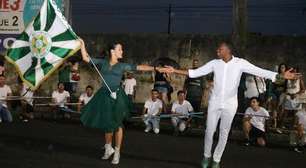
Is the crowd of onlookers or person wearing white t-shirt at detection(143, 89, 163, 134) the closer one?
the crowd of onlookers

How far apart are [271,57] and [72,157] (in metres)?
9.41

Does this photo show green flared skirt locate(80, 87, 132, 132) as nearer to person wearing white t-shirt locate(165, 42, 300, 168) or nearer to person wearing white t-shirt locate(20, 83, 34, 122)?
person wearing white t-shirt locate(165, 42, 300, 168)

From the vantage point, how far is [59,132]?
13.3m

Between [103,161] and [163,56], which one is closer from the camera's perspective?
[103,161]

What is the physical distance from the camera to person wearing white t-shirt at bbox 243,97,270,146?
491 inches

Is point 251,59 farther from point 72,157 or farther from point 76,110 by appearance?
point 72,157

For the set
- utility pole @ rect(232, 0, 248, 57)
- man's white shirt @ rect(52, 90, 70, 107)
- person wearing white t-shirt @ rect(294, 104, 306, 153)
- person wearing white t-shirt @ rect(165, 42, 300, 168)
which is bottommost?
person wearing white t-shirt @ rect(294, 104, 306, 153)

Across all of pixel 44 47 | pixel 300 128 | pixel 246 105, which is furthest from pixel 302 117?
pixel 44 47

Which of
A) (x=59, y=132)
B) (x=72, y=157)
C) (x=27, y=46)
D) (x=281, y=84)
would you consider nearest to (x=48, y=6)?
(x=27, y=46)

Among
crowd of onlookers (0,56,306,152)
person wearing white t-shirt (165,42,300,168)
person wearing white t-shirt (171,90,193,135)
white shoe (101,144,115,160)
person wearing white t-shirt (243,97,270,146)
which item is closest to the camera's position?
person wearing white t-shirt (165,42,300,168)

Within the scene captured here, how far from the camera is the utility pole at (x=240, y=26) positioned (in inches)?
655

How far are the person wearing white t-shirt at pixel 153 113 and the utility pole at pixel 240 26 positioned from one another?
3.70 m

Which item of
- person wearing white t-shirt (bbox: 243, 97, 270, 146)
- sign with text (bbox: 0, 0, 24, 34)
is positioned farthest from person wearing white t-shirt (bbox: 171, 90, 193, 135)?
sign with text (bbox: 0, 0, 24, 34)

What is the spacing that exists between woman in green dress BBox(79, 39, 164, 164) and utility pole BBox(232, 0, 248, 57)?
7962mm
